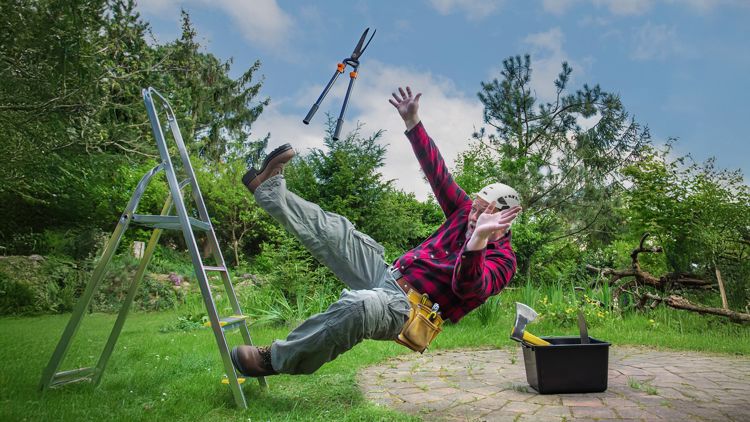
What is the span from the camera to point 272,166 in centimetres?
254

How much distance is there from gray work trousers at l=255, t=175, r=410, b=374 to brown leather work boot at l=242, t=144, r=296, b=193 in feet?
0.09

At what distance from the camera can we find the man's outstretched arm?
2.89 m

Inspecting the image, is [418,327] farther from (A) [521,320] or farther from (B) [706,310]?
(B) [706,310]

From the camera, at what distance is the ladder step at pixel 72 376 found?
2922 mm

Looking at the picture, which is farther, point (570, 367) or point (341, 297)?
point (570, 367)

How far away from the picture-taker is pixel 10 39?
5.45 meters

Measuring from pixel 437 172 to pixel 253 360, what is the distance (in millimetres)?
1344

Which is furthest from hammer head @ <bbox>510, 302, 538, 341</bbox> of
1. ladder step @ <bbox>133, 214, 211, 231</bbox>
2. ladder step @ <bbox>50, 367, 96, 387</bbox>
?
ladder step @ <bbox>50, 367, 96, 387</bbox>

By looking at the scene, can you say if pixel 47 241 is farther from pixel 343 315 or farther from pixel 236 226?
pixel 343 315

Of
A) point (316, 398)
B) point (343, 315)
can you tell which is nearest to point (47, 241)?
point (316, 398)

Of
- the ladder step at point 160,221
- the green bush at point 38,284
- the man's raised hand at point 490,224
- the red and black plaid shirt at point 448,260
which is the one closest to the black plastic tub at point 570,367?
the red and black plaid shirt at point 448,260

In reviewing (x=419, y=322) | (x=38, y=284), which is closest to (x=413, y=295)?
(x=419, y=322)

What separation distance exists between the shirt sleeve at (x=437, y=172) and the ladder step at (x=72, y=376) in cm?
219

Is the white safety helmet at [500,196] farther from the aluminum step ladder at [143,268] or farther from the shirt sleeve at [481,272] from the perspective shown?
the aluminum step ladder at [143,268]
